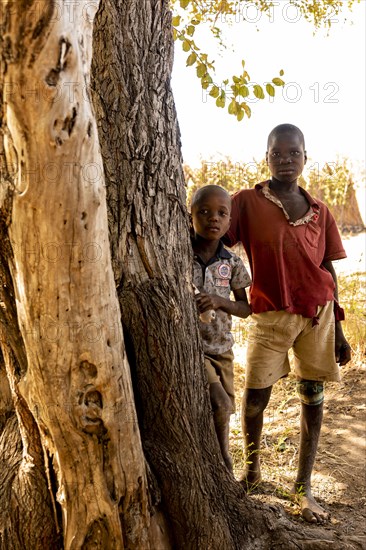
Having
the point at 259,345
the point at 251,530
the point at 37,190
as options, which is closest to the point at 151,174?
the point at 37,190

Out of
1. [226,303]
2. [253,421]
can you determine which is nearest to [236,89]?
[226,303]

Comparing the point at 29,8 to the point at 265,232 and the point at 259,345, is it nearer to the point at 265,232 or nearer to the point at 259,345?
the point at 265,232

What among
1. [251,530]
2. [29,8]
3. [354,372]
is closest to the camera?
[29,8]

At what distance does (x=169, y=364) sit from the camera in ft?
7.16

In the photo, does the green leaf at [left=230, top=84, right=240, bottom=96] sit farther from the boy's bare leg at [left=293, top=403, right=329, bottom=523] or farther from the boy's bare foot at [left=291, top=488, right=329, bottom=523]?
the boy's bare foot at [left=291, top=488, right=329, bottom=523]

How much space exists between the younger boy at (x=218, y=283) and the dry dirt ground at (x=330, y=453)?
588 millimetres

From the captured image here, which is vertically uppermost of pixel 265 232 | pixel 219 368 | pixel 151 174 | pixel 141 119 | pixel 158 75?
pixel 158 75

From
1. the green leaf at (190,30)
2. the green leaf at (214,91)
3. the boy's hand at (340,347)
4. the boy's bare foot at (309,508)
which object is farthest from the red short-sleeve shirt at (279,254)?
the green leaf at (190,30)

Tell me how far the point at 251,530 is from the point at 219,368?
2.24 feet

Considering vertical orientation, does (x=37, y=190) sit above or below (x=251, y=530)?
above

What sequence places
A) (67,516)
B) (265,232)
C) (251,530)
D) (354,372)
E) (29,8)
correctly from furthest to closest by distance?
(354,372), (265,232), (251,530), (67,516), (29,8)

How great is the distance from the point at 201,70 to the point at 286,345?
1.73 metres

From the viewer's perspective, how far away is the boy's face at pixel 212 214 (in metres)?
2.62

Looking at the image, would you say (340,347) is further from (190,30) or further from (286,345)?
(190,30)
